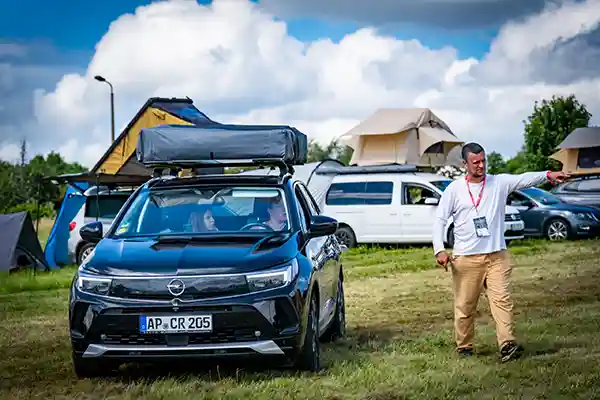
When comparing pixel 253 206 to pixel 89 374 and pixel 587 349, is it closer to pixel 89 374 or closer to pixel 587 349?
pixel 89 374

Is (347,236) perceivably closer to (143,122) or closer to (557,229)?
(557,229)

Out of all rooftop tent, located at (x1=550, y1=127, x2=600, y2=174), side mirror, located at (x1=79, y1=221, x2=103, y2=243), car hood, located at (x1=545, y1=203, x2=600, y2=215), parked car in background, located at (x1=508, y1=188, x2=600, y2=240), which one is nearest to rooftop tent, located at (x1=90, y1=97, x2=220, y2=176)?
parked car in background, located at (x1=508, y1=188, x2=600, y2=240)

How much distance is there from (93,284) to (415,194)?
57.4 feet

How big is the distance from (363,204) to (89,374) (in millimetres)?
16965

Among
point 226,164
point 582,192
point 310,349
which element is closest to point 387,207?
point 582,192

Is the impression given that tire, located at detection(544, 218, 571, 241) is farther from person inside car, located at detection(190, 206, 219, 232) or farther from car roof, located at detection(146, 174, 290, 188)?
person inside car, located at detection(190, 206, 219, 232)

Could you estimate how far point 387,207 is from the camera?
2439 cm

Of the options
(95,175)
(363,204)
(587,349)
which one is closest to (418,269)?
(363,204)

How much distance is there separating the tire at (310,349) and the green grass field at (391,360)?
3.3 inches

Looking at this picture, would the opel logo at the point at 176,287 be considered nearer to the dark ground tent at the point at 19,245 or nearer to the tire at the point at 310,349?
the tire at the point at 310,349

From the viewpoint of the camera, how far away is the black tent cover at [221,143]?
11.2 m

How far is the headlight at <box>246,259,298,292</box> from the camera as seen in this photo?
7.64 metres

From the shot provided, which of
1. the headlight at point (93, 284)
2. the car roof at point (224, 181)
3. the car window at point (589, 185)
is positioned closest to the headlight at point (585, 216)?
the car window at point (589, 185)

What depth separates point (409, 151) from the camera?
3016 cm
